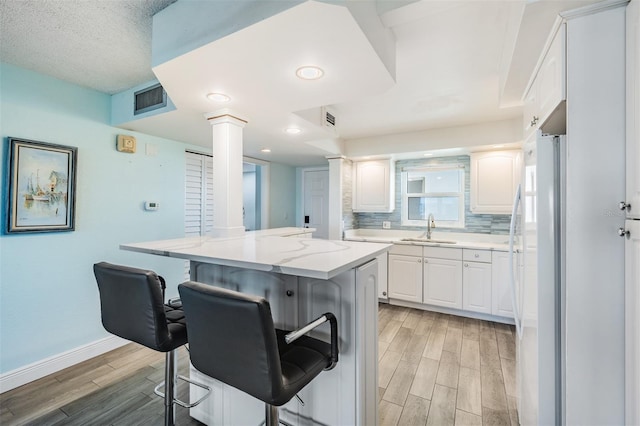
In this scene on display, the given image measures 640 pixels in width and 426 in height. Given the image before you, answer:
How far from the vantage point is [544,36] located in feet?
3.84

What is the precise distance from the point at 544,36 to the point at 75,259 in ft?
11.2

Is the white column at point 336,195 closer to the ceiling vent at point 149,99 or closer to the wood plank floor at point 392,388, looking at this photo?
the wood plank floor at point 392,388

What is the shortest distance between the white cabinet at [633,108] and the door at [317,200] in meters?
4.25

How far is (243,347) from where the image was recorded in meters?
0.95

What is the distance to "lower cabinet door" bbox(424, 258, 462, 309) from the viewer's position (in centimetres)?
331

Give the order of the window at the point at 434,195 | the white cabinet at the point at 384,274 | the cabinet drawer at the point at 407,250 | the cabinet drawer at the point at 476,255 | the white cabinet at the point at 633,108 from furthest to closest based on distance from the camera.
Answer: the window at the point at 434,195 < the white cabinet at the point at 384,274 < the cabinet drawer at the point at 407,250 < the cabinet drawer at the point at 476,255 < the white cabinet at the point at 633,108

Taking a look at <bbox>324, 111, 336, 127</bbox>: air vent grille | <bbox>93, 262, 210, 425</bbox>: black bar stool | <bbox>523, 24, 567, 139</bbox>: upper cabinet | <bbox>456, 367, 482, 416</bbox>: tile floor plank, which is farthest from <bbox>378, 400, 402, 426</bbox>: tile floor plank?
<bbox>324, 111, 336, 127</bbox>: air vent grille

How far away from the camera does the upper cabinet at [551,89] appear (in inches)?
38.4

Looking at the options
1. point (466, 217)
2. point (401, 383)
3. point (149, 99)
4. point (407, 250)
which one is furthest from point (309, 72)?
point (466, 217)

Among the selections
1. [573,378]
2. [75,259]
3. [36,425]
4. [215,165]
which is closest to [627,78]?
[573,378]

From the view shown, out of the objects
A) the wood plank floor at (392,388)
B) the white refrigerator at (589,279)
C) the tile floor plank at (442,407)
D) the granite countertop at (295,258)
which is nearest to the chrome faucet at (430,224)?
the wood plank floor at (392,388)

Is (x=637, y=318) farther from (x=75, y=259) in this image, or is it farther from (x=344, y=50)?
(x=75, y=259)

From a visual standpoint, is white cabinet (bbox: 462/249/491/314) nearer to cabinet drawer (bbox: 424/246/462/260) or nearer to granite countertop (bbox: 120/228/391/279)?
cabinet drawer (bbox: 424/246/462/260)

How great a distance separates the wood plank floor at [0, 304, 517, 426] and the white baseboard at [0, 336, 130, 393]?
0.15 ft
